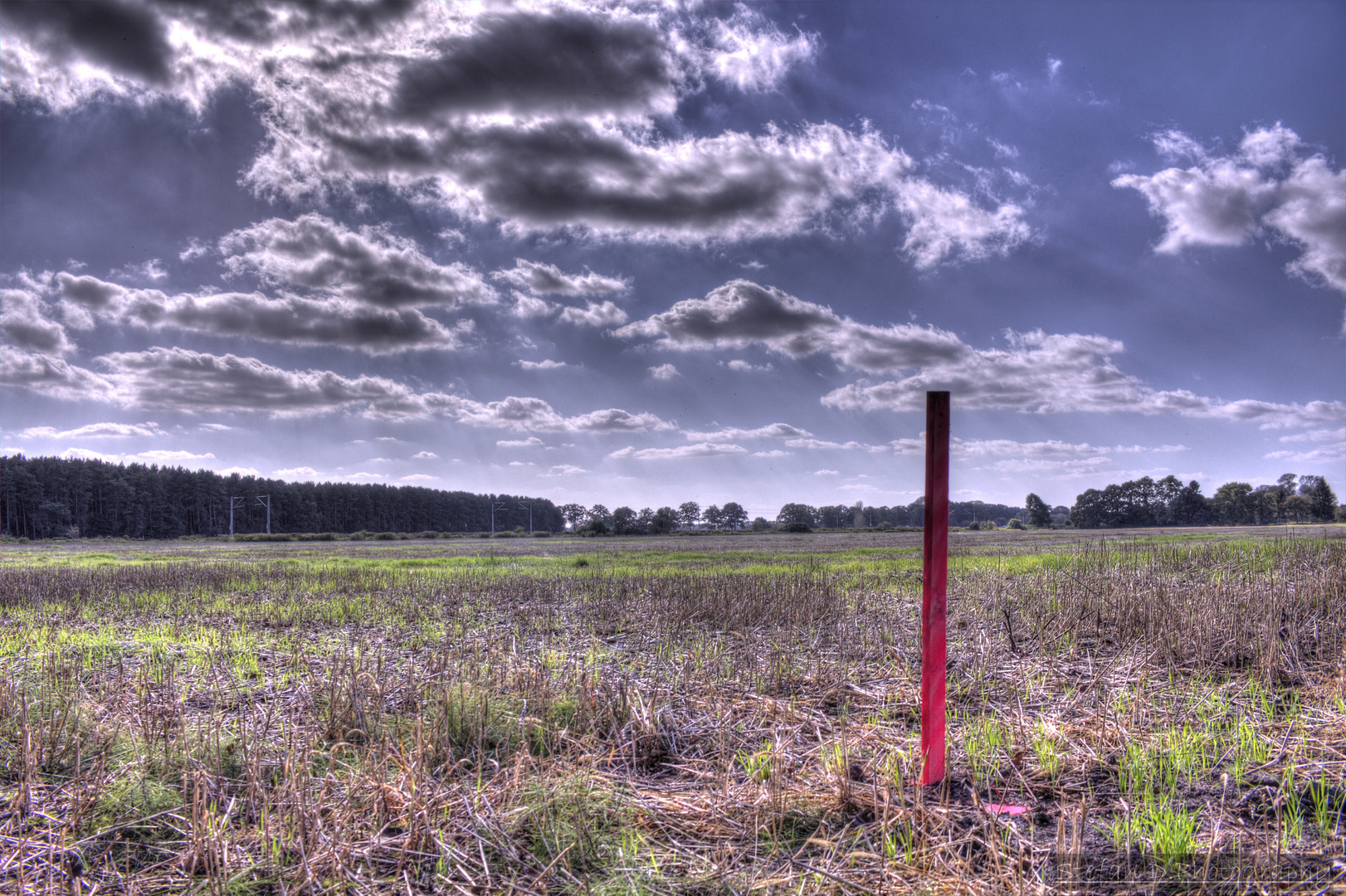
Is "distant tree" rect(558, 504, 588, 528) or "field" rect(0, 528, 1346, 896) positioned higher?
"field" rect(0, 528, 1346, 896)

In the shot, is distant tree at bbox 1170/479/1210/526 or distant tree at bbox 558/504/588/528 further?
distant tree at bbox 558/504/588/528

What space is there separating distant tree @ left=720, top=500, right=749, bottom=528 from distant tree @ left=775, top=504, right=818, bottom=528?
1364cm

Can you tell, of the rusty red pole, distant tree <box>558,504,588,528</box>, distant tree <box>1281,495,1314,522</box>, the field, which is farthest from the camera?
distant tree <box>558,504,588,528</box>

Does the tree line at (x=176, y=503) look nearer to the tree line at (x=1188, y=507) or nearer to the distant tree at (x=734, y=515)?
the distant tree at (x=734, y=515)

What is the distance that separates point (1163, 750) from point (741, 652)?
13.2 ft

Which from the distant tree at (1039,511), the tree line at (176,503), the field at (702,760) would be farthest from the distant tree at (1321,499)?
the tree line at (176,503)

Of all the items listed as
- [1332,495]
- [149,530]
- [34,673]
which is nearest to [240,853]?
[34,673]

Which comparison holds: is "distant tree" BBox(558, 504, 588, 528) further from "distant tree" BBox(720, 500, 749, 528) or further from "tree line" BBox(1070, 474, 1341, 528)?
"tree line" BBox(1070, 474, 1341, 528)

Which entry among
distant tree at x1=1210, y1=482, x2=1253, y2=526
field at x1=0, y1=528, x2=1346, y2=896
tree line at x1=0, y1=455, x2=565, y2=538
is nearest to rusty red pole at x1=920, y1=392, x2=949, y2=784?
field at x1=0, y1=528, x2=1346, y2=896

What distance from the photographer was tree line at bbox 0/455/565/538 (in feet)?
317

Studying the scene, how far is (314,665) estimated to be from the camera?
6.93 m

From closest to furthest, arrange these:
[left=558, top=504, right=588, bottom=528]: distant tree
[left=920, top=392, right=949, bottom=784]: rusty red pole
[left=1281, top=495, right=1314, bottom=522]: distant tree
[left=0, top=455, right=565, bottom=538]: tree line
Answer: [left=920, top=392, right=949, bottom=784]: rusty red pole → [left=0, top=455, right=565, bottom=538]: tree line → [left=1281, top=495, right=1314, bottom=522]: distant tree → [left=558, top=504, right=588, bottom=528]: distant tree

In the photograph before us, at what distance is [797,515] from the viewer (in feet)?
399

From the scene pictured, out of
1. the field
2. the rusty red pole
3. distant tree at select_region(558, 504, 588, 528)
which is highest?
the rusty red pole
